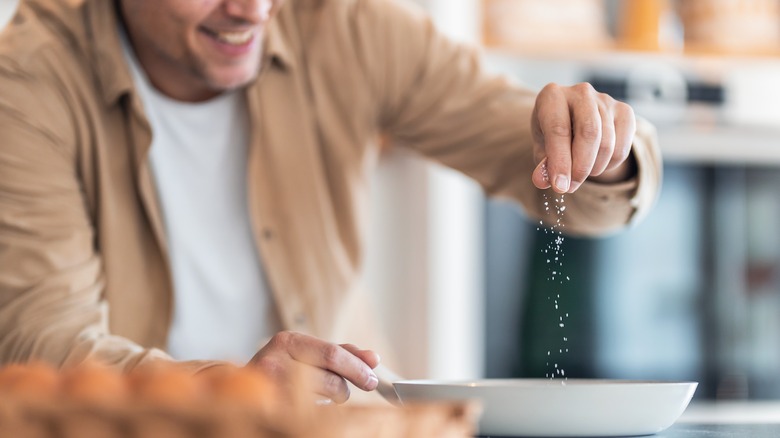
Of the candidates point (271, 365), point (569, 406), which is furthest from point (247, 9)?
point (569, 406)

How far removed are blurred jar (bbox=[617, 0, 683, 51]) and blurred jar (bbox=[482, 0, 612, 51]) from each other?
0.46 feet

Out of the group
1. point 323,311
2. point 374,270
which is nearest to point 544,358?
point 374,270

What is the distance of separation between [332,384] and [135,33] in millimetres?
937

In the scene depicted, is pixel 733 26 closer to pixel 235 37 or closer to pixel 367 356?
pixel 235 37

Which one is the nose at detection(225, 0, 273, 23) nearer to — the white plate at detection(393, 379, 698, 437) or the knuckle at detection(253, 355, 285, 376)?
the knuckle at detection(253, 355, 285, 376)

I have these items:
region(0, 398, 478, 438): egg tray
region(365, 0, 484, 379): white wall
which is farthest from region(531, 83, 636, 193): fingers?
region(365, 0, 484, 379): white wall

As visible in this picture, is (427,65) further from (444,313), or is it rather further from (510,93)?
(444,313)

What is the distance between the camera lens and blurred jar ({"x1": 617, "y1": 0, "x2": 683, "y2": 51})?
2.79m

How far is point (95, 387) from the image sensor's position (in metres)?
0.52

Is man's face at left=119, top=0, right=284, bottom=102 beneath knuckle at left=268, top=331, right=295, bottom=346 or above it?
above

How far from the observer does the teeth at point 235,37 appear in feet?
5.11

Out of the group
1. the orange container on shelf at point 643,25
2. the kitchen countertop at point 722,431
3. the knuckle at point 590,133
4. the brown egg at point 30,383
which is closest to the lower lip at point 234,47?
the knuckle at point 590,133

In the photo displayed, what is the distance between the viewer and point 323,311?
176cm

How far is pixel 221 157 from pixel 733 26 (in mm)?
1697
